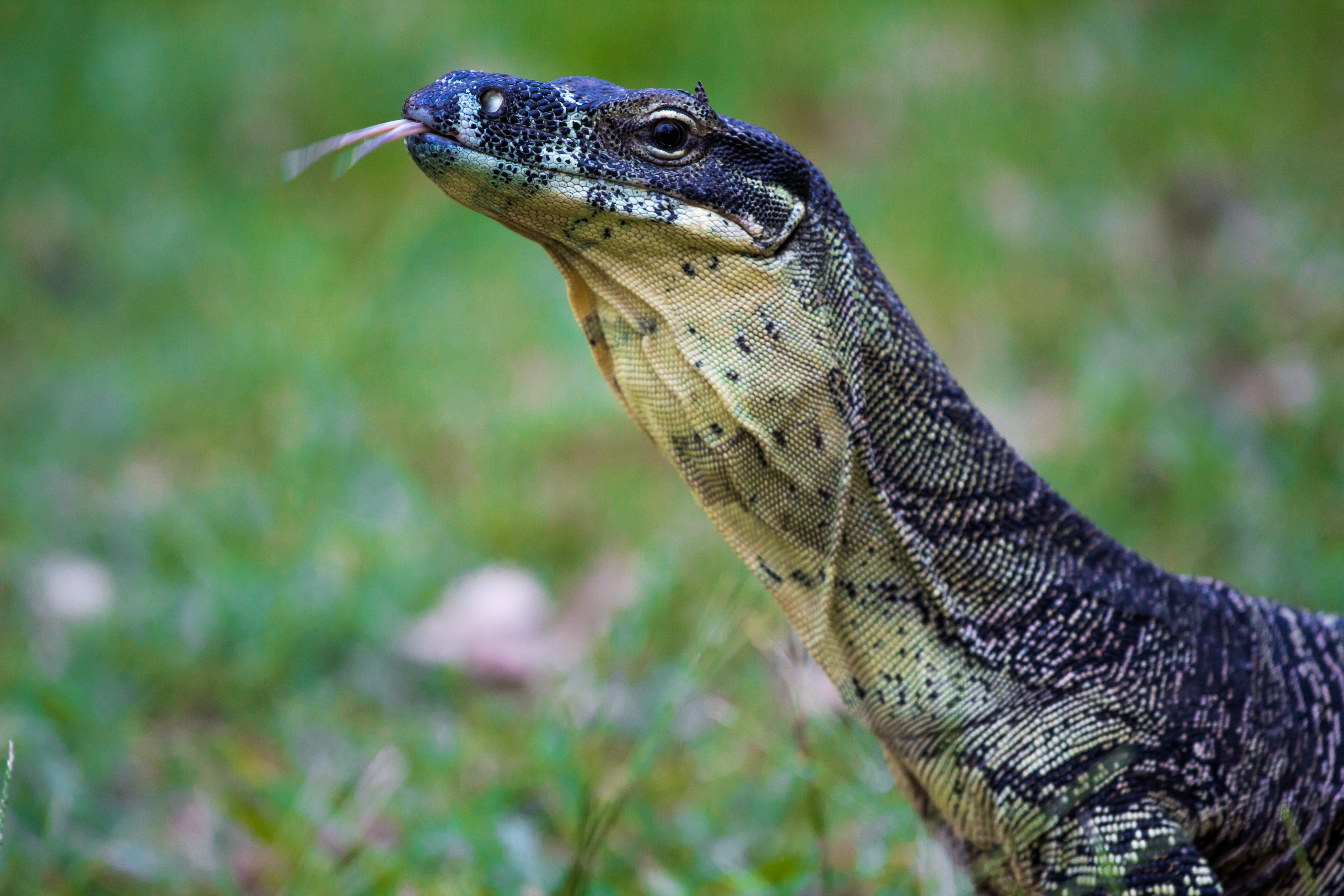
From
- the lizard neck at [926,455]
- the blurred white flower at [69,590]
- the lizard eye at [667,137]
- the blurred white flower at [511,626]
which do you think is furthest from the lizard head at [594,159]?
the blurred white flower at [69,590]

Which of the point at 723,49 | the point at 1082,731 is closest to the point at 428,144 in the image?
the point at 1082,731

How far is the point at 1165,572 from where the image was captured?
2732mm

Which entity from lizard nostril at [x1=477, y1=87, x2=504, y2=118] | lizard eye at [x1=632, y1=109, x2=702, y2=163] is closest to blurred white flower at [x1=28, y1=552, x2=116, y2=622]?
lizard nostril at [x1=477, y1=87, x2=504, y2=118]

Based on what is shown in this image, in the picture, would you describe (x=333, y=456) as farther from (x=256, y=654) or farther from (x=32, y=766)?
(x=32, y=766)

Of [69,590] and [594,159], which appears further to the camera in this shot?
[69,590]

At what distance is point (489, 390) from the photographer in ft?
20.6

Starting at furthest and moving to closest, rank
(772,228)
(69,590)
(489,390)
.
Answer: (489,390) < (69,590) < (772,228)

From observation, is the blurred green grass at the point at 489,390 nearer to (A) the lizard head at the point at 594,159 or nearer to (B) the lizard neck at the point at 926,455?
(B) the lizard neck at the point at 926,455

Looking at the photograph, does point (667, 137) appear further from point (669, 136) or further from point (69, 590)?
point (69, 590)

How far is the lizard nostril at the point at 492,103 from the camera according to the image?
231 centimetres

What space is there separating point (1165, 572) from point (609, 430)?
3551 millimetres

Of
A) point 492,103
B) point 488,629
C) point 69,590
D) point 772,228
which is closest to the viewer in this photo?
point 492,103

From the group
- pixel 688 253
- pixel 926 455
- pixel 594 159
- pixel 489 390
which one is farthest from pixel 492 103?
pixel 489 390

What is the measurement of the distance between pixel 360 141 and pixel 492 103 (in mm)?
372
